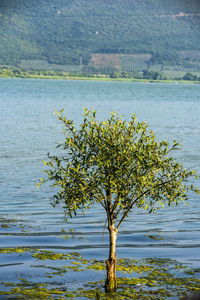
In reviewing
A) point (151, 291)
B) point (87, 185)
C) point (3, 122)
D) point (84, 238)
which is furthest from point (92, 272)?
point (3, 122)

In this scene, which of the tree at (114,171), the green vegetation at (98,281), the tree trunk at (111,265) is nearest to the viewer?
the tree at (114,171)

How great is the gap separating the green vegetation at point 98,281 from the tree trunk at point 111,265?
0.26 m

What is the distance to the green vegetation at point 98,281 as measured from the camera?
17.9 m

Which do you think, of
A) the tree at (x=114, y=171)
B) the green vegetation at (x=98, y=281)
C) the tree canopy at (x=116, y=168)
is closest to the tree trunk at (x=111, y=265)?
the tree at (x=114, y=171)

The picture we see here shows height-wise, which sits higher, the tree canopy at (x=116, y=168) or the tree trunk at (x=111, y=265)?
the tree canopy at (x=116, y=168)

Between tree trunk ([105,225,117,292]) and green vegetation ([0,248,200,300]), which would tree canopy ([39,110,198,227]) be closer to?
tree trunk ([105,225,117,292])

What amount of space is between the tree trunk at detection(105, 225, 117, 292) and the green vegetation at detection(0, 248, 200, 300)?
0.85ft

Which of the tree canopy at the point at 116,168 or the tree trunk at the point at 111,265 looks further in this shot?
the tree trunk at the point at 111,265

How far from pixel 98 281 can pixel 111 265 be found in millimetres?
1813

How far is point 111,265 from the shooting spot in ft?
58.7

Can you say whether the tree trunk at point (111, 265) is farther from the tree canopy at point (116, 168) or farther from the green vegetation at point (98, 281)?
the tree canopy at point (116, 168)

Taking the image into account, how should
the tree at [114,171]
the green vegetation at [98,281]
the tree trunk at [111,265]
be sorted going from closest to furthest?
the tree at [114,171]
the tree trunk at [111,265]
the green vegetation at [98,281]

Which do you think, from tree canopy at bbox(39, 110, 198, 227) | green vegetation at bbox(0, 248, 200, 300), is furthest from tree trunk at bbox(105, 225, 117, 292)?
tree canopy at bbox(39, 110, 198, 227)

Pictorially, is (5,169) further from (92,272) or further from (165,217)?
(92,272)
